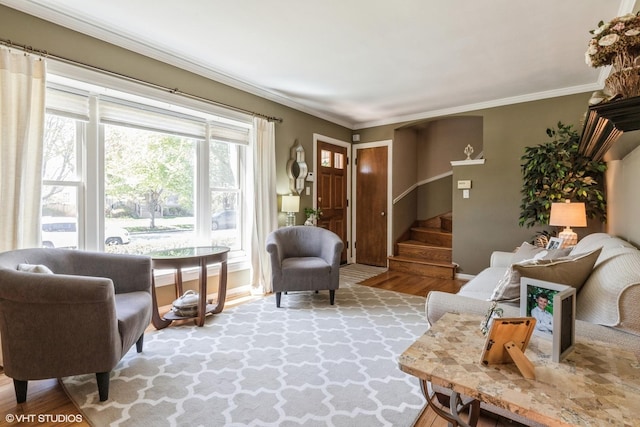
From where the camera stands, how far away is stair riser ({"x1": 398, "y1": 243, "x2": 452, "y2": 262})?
4.89 m

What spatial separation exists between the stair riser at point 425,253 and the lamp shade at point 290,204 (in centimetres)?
223

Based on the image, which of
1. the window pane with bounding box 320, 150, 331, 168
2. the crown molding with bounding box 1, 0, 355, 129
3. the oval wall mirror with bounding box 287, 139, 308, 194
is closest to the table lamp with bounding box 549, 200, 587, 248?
the oval wall mirror with bounding box 287, 139, 308, 194

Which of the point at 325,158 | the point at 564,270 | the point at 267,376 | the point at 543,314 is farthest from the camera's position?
the point at 325,158

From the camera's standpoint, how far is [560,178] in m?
3.51

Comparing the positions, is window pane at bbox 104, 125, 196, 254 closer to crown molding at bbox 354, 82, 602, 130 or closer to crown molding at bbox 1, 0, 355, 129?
crown molding at bbox 1, 0, 355, 129

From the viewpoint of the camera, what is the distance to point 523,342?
107cm

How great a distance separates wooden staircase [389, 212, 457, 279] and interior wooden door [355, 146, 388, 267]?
357mm

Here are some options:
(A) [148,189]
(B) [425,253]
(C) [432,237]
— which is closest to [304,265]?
(A) [148,189]

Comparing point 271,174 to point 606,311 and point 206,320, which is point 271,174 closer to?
point 206,320

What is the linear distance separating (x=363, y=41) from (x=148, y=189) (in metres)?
2.52

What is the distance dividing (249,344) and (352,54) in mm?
2754

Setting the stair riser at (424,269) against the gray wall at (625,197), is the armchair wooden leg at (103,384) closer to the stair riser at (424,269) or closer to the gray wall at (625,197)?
the gray wall at (625,197)

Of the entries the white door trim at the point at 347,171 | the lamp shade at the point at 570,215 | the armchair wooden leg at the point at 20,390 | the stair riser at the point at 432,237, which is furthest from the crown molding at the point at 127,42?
the lamp shade at the point at 570,215

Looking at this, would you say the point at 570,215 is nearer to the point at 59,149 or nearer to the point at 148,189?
the point at 148,189
